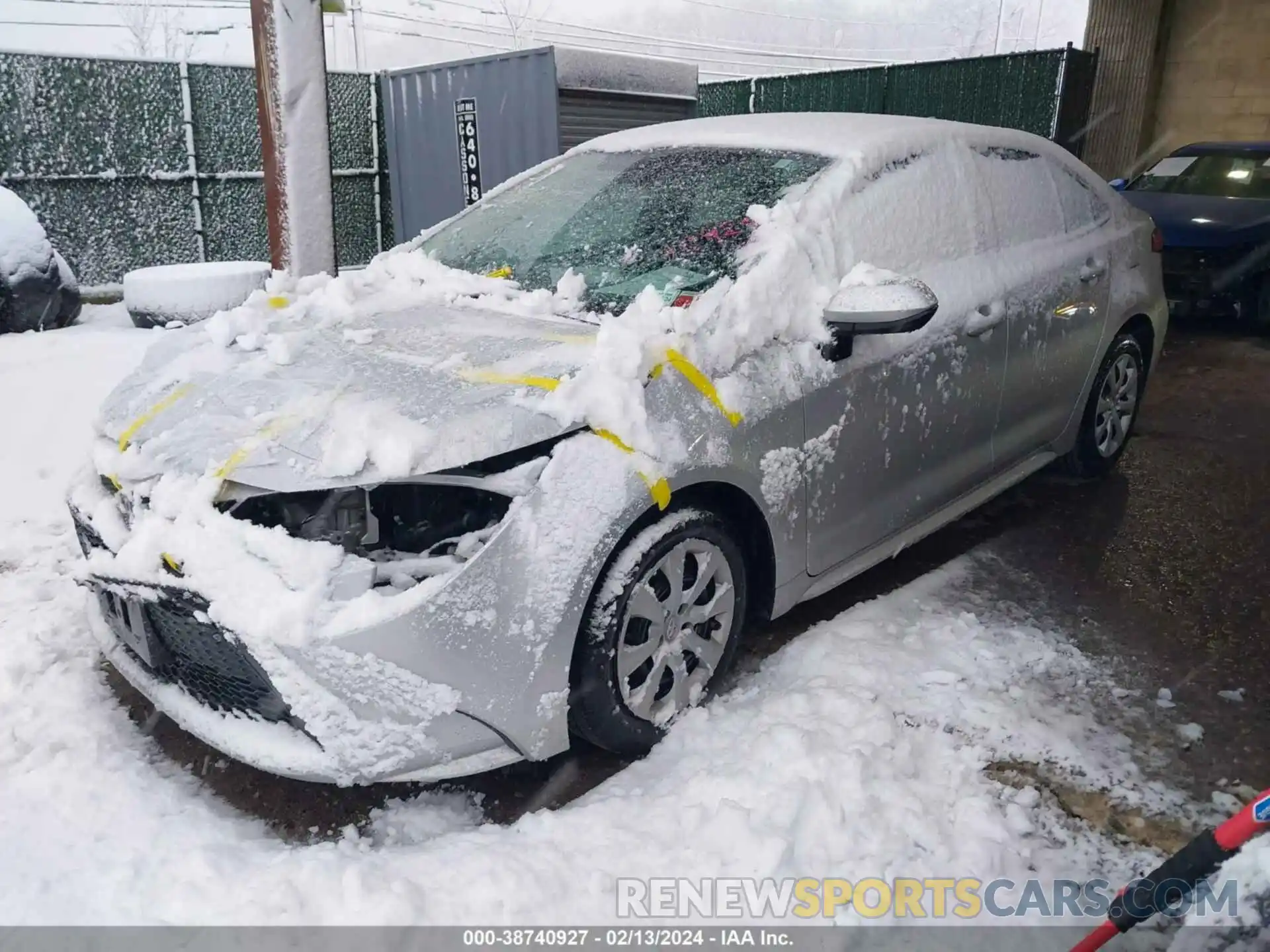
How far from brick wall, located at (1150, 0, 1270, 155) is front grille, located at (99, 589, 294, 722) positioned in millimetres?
16354

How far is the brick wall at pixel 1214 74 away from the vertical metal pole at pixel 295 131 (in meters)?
14.2

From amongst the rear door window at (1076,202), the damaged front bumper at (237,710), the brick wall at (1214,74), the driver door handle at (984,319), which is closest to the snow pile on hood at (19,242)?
the damaged front bumper at (237,710)

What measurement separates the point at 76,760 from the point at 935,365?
2.90 meters

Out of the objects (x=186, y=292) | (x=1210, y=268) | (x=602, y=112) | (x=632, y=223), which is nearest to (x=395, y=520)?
(x=632, y=223)

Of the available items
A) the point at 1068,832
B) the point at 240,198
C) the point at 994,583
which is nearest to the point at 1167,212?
the point at 994,583

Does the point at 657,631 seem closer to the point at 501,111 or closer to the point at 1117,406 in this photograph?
the point at 1117,406

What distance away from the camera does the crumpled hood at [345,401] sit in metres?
2.21

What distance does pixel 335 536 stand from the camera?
2281 mm

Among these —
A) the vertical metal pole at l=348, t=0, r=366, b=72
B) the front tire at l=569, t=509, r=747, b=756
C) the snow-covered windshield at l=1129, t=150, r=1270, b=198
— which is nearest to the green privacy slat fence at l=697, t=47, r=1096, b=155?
the snow-covered windshield at l=1129, t=150, r=1270, b=198

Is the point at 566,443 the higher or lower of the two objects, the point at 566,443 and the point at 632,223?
the lower

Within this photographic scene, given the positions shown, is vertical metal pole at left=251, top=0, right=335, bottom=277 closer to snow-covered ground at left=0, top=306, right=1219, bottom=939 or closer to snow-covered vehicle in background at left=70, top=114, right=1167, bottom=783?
snow-covered vehicle in background at left=70, top=114, right=1167, bottom=783

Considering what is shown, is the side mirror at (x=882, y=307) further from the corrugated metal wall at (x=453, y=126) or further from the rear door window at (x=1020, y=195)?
the corrugated metal wall at (x=453, y=126)

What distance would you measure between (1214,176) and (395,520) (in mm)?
9982

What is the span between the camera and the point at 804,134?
335cm
